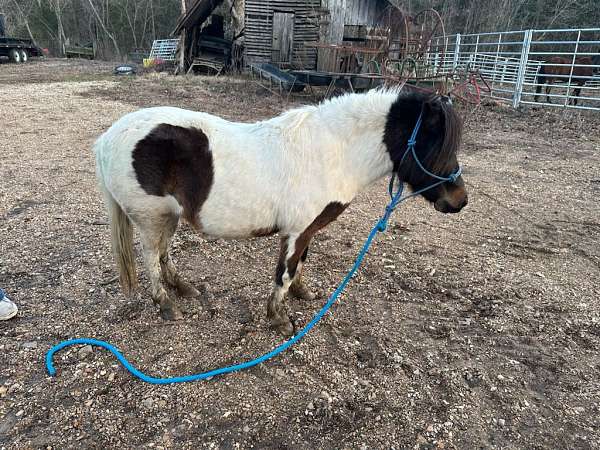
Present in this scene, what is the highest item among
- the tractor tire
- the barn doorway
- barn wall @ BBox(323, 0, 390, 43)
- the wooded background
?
the wooded background

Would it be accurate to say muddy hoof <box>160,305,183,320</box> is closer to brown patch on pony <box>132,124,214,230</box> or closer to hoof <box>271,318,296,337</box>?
hoof <box>271,318,296,337</box>

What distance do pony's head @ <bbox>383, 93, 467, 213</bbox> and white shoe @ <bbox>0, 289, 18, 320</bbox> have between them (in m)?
2.95

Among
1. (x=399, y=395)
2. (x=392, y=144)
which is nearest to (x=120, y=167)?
(x=392, y=144)

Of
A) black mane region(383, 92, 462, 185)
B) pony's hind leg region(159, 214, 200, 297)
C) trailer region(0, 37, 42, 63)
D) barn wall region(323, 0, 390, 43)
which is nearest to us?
black mane region(383, 92, 462, 185)

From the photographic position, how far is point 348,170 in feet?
8.38

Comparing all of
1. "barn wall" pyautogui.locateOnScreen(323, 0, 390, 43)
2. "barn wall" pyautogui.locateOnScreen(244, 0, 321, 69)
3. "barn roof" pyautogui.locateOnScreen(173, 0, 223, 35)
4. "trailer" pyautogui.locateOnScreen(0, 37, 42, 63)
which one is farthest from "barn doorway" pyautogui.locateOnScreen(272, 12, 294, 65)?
"trailer" pyautogui.locateOnScreen(0, 37, 42, 63)

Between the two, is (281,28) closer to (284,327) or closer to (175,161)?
(175,161)

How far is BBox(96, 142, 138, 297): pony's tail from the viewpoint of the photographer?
2.72 meters

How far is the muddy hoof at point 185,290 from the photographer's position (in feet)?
10.4

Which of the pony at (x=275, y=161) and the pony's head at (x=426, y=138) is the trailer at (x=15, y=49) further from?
the pony's head at (x=426, y=138)

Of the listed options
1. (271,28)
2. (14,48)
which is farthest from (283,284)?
(14,48)

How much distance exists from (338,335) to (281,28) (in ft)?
55.8

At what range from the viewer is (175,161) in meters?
2.43

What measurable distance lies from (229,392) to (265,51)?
17383 millimetres
